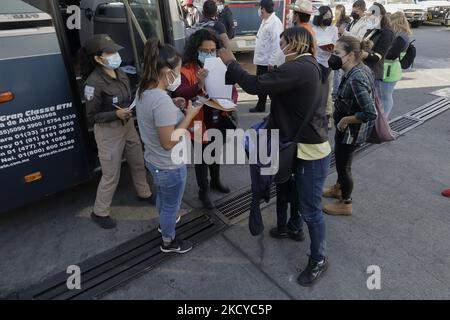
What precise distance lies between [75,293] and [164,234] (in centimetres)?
80

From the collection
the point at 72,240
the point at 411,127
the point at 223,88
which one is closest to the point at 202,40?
the point at 223,88

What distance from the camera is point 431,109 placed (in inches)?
259

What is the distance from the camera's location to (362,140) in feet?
10.6

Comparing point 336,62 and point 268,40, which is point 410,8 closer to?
point 268,40

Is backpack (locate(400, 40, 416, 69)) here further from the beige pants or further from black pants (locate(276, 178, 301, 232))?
the beige pants

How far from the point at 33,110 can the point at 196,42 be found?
146cm

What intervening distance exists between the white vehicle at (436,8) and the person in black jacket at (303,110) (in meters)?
16.9

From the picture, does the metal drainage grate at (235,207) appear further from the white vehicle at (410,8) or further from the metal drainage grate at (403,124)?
the white vehicle at (410,8)

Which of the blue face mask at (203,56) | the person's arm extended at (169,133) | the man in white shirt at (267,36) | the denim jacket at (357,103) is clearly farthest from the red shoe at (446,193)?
the person's arm extended at (169,133)

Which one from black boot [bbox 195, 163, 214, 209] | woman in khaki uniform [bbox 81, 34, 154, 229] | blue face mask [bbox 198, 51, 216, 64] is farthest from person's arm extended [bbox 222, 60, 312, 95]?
black boot [bbox 195, 163, 214, 209]

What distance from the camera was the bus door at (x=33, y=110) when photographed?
2793 mm

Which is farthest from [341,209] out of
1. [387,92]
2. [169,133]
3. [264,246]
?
[387,92]

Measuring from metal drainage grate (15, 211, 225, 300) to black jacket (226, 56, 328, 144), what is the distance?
1.35m

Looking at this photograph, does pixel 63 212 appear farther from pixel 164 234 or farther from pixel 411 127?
pixel 411 127
